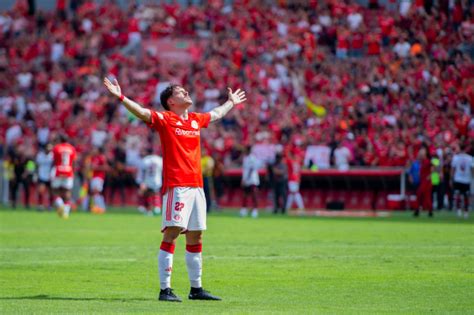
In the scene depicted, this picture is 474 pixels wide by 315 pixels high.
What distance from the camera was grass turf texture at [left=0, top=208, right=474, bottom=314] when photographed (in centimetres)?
1203

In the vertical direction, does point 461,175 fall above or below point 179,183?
above

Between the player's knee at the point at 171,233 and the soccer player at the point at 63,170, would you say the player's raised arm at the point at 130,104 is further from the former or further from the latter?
the soccer player at the point at 63,170

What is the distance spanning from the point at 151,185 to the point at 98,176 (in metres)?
3.48

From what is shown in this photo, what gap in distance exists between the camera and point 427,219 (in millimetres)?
33125

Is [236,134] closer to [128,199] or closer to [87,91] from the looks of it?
[128,199]

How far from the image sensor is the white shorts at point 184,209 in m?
12.5

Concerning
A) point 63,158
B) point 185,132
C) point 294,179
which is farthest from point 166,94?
point 294,179

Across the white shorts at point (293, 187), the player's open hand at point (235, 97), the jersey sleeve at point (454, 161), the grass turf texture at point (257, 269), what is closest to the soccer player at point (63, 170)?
the grass turf texture at point (257, 269)

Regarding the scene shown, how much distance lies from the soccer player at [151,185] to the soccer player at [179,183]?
85.0 feet

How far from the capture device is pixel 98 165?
140 ft

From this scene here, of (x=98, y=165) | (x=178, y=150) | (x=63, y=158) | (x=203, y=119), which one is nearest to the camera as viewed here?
(x=178, y=150)

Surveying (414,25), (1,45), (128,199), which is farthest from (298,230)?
(1,45)

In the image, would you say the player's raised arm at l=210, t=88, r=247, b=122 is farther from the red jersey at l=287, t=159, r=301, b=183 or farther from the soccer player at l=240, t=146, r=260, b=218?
the red jersey at l=287, t=159, r=301, b=183

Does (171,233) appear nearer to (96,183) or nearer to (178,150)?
(178,150)
